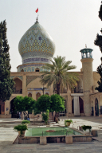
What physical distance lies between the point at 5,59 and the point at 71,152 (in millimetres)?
17543

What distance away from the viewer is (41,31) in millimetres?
33250

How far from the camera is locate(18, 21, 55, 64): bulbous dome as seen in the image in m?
32.5

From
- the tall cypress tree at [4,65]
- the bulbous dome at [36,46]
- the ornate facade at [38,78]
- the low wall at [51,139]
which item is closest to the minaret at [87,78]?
the ornate facade at [38,78]

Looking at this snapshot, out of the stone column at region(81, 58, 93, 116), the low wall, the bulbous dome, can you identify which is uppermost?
the bulbous dome

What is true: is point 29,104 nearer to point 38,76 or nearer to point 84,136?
point 38,76

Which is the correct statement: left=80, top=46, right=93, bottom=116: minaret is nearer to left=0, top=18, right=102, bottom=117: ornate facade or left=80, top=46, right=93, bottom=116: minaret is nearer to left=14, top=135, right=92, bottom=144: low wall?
left=0, top=18, right=102, bottom=117: ornate facade

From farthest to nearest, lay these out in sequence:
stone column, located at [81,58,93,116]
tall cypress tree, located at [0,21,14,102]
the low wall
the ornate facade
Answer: stone column, located at [81,58,93,116]
the ornate facade
tall cypress tree, located at [0,21,14,102]
the low wall

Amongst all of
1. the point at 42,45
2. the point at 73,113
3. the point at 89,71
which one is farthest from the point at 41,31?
the point at 73,113

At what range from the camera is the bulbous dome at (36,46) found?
3253 centimetres

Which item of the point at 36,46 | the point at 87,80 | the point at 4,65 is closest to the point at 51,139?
the point at 4,65

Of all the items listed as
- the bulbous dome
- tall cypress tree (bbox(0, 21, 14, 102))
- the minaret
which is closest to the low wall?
tall cypress tree (bbox(0, 21, 14, 102))

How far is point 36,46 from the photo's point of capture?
107ft

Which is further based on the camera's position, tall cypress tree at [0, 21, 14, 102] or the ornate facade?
the ornate facade

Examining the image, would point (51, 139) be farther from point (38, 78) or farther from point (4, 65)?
point (38, 78)
